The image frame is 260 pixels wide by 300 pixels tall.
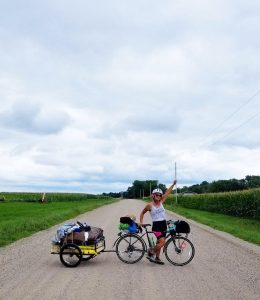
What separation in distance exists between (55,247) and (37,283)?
2.79m

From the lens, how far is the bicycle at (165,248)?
1185 centimetres

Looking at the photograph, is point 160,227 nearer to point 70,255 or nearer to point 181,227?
point 181,227

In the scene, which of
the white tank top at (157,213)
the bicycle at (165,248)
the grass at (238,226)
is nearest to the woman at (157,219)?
the white tank top at (157,213)

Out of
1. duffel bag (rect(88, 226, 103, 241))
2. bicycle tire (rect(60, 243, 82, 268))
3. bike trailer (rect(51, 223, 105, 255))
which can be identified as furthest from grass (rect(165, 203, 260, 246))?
bicycle tire (rect(60, 243, 82, 268))

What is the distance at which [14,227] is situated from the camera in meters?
21.2

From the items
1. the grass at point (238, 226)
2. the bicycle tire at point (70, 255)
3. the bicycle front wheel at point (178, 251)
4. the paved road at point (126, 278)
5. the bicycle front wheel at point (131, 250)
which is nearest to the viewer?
the paved road at point (126, 278)

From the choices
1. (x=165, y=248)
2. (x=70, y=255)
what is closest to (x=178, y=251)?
(x=165, y=248)

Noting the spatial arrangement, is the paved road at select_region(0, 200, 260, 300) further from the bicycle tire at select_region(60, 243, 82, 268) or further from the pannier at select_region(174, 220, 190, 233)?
the pannier at select_region(174, 220, 190, 233)

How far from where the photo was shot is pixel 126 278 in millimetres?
9734

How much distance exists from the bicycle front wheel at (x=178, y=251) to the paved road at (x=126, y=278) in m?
0.20

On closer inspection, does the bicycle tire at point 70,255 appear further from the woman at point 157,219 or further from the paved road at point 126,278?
the woman at point 157,219

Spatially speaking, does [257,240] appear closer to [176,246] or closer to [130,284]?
[176,246]

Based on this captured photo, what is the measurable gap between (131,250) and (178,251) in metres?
1.14

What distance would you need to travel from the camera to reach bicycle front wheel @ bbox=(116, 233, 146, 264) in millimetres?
11969
